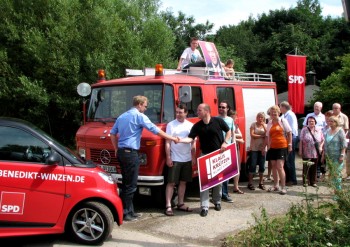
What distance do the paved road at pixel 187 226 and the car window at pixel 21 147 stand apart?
123 centimetres

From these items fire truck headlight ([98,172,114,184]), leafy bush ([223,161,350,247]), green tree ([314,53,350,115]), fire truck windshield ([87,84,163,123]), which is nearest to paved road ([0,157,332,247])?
leafy bush ([223,161,350,247])

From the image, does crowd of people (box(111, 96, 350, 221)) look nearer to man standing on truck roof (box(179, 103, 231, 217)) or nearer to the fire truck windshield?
man standing on truck roof (box(179, 103, 231, 217))

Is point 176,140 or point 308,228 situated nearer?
point 308,228

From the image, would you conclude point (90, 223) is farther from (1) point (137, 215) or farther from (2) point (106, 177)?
(1) point (137, 215)

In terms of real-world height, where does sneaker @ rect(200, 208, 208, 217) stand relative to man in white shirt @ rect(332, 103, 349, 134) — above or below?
below

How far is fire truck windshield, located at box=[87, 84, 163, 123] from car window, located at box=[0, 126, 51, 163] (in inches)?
96.2

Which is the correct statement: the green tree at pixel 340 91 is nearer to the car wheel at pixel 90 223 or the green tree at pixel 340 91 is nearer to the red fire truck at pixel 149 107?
the red fire truck at pixel 149 107

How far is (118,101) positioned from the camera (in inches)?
313

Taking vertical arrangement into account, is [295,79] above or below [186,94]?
above

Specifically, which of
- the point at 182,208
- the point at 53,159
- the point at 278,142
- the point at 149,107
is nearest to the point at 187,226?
the point at 182,208

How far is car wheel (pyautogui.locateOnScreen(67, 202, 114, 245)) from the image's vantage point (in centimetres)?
567

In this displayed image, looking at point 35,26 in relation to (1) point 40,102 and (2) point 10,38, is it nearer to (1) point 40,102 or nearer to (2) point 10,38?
(2) point 10,38

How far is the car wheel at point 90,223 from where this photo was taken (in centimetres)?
567

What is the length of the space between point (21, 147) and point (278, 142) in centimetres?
523
